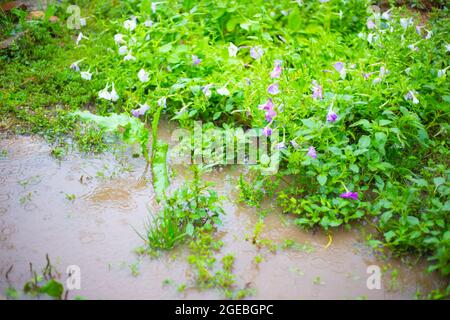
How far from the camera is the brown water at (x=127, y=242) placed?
2734mm

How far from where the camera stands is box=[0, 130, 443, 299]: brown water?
8.97ft

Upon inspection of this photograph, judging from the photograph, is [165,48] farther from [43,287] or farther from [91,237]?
[43,287]

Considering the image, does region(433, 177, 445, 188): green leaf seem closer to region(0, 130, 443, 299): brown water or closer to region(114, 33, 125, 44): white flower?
region(0, 130, 443, 299): brown water

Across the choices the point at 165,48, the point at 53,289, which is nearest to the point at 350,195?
the point at 53,289

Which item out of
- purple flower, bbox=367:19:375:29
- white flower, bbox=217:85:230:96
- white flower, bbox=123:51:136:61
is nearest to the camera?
white flower, bbox=217:85:230:96

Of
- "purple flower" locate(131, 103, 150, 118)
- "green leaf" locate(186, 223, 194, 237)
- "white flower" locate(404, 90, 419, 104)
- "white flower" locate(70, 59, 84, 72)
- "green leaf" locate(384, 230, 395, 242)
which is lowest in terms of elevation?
"green leaf" locate(384, 230, 395, 242)

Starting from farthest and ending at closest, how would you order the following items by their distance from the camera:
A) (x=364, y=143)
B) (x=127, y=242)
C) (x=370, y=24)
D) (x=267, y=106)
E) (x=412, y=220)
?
(x=370, y=24)
(x=267, y=106)
(x=364, y=143)
(x=127, y=242)
(x=412, y=220)

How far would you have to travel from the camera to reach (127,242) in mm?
3008

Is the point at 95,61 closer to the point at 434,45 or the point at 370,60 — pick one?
the point at 370,60

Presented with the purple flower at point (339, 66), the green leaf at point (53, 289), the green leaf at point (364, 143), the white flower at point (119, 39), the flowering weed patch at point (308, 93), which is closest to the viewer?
the green leaf at point (53, 289)

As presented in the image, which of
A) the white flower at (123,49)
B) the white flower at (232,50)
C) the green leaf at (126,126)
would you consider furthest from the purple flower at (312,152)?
the white flower at (123,49)

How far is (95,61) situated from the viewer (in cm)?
448

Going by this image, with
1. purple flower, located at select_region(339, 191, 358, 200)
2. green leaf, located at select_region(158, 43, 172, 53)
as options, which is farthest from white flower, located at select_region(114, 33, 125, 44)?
purple flower, located at select_region(339, 191, 358, 200)

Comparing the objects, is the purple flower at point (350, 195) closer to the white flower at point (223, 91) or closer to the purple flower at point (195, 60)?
the white flower at point (223, 91)
